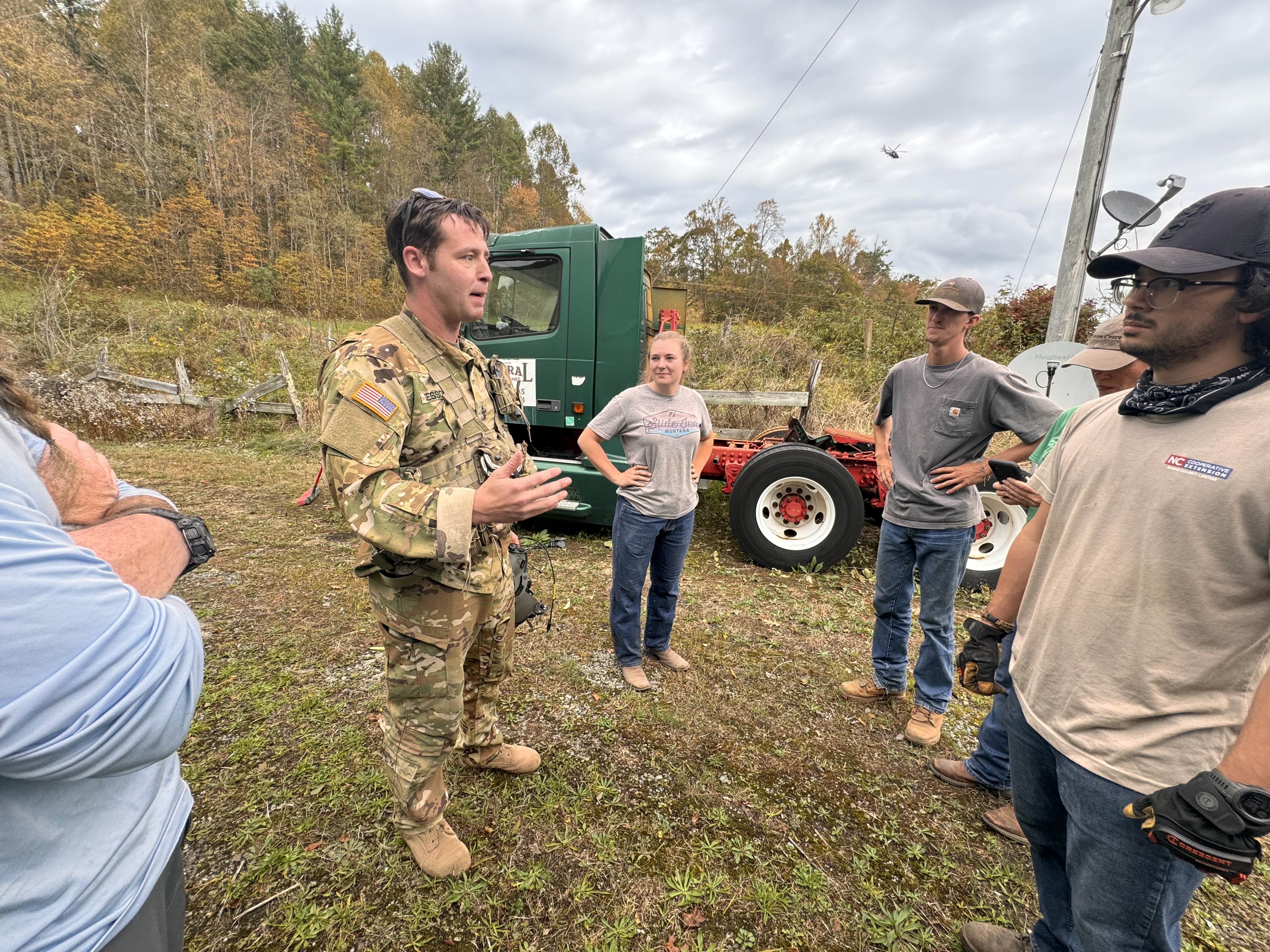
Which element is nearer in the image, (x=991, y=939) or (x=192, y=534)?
(x=192, y=534)

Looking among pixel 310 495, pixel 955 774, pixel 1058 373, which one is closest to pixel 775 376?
pixel 1058 373

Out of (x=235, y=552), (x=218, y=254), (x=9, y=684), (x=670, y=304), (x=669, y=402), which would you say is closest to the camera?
(x=9, y=684)

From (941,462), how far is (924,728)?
1246 millimetres

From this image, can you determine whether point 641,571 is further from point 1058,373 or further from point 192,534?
point 1058,373

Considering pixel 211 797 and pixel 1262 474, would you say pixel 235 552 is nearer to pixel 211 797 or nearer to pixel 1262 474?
pixel 211 797

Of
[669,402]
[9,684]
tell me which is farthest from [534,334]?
[9,684]

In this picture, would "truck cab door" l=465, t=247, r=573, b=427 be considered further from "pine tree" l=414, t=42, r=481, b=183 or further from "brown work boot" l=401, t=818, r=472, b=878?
"pine tree" l=414, t=42, r=481, b=183

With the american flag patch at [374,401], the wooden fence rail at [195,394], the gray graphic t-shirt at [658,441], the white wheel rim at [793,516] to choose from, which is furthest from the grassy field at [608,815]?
the wooden fence rail at [195,394]

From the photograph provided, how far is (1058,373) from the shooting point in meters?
3.11

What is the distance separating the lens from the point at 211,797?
1962mm

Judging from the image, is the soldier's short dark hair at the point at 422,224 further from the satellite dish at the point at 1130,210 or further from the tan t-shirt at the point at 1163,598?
the satellite dish at the point at 1130,210

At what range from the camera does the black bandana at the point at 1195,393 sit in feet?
3.27

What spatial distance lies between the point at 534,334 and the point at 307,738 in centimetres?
319

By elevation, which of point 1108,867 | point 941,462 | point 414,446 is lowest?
point 1108,867
